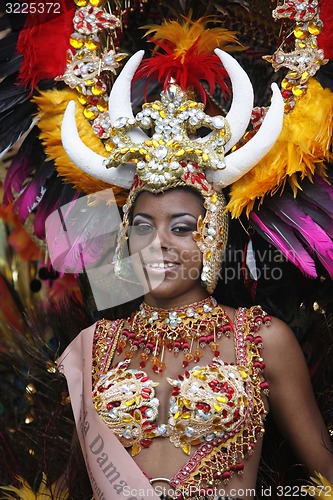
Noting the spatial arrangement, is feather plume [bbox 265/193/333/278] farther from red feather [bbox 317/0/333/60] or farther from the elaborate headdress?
red feather [bbox 317/0/333/60]

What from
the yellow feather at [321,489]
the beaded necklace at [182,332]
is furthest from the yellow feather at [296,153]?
the yellow feather at [321,489]

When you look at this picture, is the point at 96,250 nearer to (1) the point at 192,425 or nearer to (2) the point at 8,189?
(2) the point at 8,189

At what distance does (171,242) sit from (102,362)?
21.4 inches

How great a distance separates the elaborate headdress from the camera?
10.3 ft

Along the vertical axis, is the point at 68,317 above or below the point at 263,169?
below

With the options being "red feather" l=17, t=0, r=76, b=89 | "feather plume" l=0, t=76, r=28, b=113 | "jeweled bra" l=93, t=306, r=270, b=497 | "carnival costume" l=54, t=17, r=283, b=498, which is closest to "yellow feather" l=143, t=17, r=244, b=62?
"carnival costume" l=54, t=17, r=283, b=498

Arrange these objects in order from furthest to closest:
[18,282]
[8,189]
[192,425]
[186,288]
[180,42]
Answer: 1. [18,282]
2. [8,189]
3. [180,42]
4. [186,288]
5. [192,425]

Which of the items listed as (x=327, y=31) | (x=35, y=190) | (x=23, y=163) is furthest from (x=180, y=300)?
(x=327, y=31)

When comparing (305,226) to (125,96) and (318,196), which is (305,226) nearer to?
(318,196)

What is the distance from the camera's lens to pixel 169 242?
3129 mm

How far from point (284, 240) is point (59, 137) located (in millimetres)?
984

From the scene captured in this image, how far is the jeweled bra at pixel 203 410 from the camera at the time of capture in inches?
117

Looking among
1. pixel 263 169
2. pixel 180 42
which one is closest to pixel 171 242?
pixel 263 169

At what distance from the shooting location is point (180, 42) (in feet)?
11.4
